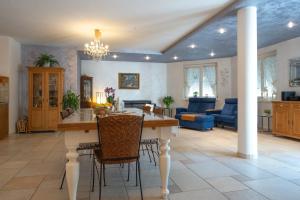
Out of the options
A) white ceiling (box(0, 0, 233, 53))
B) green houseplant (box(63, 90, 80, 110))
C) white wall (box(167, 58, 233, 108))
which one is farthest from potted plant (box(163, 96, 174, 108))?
green houseplant (box(63, 90, 80, 110))

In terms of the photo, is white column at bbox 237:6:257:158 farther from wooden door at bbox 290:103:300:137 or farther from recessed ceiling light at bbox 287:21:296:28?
wooden door at bbox 290:103:300:137

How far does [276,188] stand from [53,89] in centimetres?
591

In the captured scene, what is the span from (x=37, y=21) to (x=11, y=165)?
9.61ft

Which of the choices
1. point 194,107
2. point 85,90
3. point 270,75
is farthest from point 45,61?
point 270,75

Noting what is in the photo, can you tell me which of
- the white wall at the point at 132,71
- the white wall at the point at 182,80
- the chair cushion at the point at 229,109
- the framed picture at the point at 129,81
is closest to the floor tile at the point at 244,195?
the chair cushion at the point at 229,109

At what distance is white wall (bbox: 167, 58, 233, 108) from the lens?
868 cm

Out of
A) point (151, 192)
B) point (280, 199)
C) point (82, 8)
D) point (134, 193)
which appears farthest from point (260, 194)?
point (82, 8)

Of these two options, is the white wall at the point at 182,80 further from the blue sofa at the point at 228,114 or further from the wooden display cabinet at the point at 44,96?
the wooden display cabinet at the point at 44,96

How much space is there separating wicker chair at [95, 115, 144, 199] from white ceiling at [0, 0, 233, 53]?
8.06 ft

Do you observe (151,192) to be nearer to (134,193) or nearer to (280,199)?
(134,193)

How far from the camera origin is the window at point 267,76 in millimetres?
6875

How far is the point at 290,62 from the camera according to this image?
6.15 metres

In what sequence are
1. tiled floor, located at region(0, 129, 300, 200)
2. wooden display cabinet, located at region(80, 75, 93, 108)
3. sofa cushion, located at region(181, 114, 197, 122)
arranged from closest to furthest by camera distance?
1. tiled floor, located at region(0, 129, 300, 200)
2. sofa cushion, located at region(181, 114, 197, 122)
3. wooden display cabinet, located at region(80, 75, 93, 108)

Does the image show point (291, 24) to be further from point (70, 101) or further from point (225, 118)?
point (70, 101)
